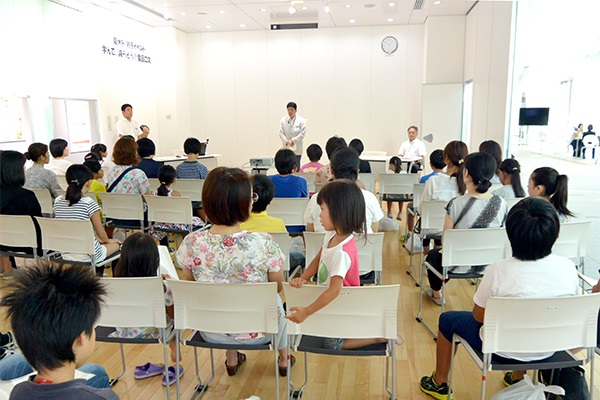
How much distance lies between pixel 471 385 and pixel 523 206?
1.32 meters

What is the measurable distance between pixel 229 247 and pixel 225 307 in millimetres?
305

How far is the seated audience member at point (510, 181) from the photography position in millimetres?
3955

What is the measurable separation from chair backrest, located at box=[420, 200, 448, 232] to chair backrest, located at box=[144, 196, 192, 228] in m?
2.20

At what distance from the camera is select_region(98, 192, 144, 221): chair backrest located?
454cm

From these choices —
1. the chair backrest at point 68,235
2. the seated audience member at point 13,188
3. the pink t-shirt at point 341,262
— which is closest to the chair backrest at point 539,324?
the pink t-shirt at point 341,262

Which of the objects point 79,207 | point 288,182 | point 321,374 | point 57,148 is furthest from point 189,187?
point 321,374

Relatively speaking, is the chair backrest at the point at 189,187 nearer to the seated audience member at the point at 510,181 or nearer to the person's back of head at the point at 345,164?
the person's back of head at the point at 345,164

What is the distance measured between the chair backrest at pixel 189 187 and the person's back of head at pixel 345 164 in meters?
2.19

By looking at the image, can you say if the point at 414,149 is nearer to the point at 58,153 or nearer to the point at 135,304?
the point at 58,153

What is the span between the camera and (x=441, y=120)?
10.7 metres

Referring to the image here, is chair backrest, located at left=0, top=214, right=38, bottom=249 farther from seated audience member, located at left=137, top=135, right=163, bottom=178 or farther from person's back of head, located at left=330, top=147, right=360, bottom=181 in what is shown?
person's back of head, located at left=330, top=147, right=360, bottom=181

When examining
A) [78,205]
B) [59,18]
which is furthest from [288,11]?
[78,205]

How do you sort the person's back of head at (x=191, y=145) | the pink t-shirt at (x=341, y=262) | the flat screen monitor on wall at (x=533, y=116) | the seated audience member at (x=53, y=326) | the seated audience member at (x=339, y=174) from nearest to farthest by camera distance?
the seated audience member at (x=53, y=326) < the pink t-shirt at (x=341, y=262) < the seated audience member at (x=339, y=174) < the person's back of head at (x=191, y=145) < the flat screen monitor on wall at (x=533, y=116)

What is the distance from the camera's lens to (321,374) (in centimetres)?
294
